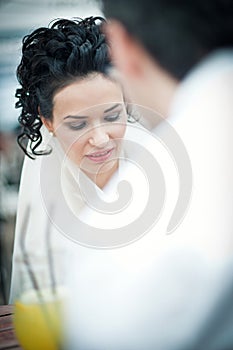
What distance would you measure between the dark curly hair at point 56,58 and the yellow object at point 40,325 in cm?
52

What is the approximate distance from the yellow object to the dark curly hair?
1.71 feet

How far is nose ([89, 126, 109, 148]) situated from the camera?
5.51 ft

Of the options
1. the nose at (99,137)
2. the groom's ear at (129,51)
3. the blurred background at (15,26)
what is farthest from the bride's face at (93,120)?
the groom's ear at (129,51)

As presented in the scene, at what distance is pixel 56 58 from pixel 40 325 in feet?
2.42

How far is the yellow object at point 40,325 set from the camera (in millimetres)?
1524

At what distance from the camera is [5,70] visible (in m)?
1.73

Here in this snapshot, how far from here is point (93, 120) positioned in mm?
1686

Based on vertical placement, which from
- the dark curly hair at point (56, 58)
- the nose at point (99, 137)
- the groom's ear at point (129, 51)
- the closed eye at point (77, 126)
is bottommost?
the groom's ear at point (129, 51)

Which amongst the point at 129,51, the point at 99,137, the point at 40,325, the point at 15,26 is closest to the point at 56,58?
the point at 15,26

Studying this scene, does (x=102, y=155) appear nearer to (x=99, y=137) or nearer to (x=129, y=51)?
(x=99, y=137)

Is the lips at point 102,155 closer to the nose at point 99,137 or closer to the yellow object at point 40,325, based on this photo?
the nose at point 99,137

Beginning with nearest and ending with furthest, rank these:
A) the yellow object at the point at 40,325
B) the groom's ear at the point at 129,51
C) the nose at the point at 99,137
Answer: the groom's ear at the point at 129,51
the yellow object at the point at 40,325
the nose at the point at 99,137

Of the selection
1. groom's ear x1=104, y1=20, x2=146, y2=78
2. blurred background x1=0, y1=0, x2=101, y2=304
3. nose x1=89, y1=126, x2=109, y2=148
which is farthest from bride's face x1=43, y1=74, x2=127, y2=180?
groom's ear x1=104, y1=20, x2=146, y2=78

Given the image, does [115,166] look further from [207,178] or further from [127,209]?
[207,178]
